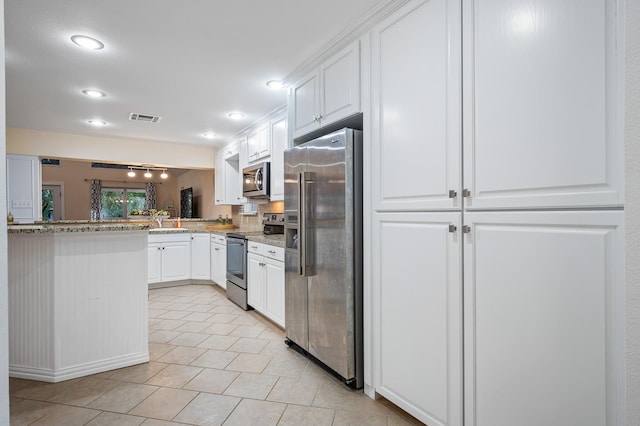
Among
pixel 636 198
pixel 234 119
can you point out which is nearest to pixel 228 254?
pixel 234 119

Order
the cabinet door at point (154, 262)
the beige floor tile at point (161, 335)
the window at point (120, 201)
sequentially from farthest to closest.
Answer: the window at point (120, 201)
the cabinet door at point (154, 262)
the beige floor tile at point (161, 335)

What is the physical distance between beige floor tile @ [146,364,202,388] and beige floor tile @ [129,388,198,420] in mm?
86

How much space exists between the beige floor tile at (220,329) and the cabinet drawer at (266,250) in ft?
2.62

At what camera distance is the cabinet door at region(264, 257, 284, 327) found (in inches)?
123

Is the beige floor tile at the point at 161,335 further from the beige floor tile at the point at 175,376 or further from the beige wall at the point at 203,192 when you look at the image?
the beige wall at the point at 203,192

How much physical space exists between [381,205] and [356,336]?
0.87 metres

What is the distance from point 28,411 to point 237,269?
7.70ft

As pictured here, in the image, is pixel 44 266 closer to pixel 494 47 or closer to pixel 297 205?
pixel 297 205

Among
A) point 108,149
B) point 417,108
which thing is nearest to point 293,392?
point 417,108

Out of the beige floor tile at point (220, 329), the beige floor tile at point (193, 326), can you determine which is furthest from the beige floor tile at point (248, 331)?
the beige floor tile at point (193, 326)

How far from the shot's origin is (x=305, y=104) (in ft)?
8.92

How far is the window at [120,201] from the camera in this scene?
980 centimetres

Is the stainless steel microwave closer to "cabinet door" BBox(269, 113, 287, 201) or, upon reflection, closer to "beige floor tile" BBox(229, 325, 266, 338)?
"cabinet door" BBox(269, 113, 287, 201)

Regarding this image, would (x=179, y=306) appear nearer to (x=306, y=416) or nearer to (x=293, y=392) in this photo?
(x=293, y=392)
